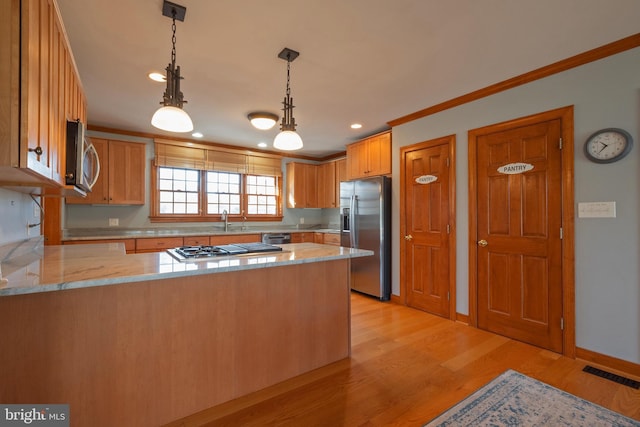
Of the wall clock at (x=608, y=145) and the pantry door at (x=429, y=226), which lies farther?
the pantry door at (x=429, y=226)

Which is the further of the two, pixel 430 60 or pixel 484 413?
pixel 430 60

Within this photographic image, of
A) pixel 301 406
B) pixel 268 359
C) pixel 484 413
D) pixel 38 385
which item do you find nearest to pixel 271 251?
pixel 268 359

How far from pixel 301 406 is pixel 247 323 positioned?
62 centimetres

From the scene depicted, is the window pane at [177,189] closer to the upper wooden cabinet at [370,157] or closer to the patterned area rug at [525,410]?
the upper wooden cabinet at [370,157]

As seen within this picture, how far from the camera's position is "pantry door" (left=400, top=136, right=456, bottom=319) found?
10.9ft

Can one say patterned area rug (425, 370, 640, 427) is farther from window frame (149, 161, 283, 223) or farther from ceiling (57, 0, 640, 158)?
window frame (149, 161, 283, 223)

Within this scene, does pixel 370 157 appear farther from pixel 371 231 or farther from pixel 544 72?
pixel 544 72

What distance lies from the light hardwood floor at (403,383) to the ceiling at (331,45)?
249 cm

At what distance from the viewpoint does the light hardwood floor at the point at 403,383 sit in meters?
1.74

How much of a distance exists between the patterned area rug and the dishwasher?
3.76 m

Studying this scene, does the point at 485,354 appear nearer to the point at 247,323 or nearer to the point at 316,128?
the point at 247,323

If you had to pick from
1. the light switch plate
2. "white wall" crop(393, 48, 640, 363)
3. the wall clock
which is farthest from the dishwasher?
the wall clock

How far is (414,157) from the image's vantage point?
3.71m

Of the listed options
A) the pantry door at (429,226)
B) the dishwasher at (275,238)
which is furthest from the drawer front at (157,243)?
the pantry door at (429,226)
